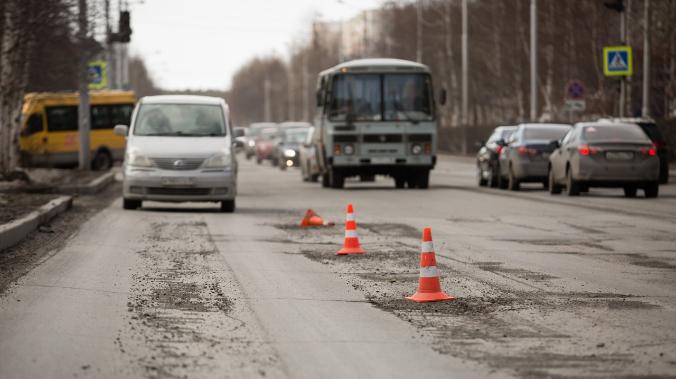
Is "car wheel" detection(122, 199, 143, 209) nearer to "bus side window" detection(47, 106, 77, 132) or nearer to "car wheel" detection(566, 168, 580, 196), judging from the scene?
"car wheel" detection(566, 168, 580, 196)

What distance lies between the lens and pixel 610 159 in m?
29.1

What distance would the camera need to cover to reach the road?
27.5ft

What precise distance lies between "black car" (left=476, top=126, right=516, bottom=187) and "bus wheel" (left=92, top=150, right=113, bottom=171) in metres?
17.4

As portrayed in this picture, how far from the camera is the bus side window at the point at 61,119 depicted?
5088cm

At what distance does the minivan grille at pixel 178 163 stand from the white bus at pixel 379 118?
10.8 m

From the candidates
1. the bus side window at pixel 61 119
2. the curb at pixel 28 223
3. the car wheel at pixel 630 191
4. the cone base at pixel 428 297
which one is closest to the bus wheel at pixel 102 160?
the bus side window at pixel 61 119

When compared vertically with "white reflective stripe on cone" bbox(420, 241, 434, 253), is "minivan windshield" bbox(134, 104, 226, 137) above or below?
above

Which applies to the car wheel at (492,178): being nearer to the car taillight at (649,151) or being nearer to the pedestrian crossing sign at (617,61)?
the car taillight at (649,151)

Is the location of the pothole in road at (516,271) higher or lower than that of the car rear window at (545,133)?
lower

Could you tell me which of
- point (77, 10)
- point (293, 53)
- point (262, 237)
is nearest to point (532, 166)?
point (77, 10)

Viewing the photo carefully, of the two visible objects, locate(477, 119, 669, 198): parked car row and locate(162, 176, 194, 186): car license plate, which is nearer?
locate(162, 176, 194, 186): car license plate

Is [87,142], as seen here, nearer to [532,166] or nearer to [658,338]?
[532,166]

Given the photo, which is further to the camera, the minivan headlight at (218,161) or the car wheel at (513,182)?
the car wheel at (513,182)

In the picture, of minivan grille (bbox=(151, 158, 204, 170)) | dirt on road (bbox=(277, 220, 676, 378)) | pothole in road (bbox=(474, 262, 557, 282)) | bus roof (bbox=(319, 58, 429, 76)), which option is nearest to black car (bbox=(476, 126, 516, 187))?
bus roof (bbox=(319, 58, 429, 76))
